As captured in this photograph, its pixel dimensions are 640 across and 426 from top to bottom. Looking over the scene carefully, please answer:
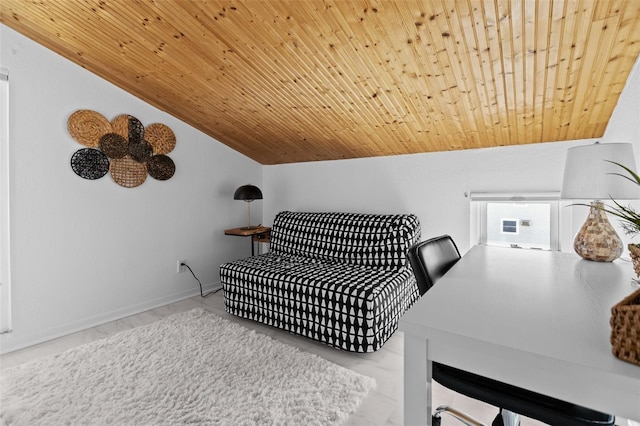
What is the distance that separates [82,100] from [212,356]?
235cm

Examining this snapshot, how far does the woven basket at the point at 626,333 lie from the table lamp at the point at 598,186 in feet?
2.73

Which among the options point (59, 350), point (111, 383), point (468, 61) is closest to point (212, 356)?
point (111, 383)

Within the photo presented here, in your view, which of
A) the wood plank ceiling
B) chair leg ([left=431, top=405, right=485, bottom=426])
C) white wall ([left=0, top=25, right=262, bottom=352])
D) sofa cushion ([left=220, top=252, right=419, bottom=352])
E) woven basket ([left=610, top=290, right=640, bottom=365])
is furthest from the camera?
white wall ([left=0, top=25, right=262, bottom=352])

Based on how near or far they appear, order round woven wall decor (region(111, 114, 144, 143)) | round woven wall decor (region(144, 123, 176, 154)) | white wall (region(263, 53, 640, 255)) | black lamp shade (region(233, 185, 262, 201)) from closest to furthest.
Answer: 1. white wall (region(263, 53, 640, 255))
2. round woven wall decor (region(111, 114, 144, 143))
3. round woven wall decor (region(144, 123, 176, 154))
4. black lamp shade (region(233, 185, 262, 201))

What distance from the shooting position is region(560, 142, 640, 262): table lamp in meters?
1.21

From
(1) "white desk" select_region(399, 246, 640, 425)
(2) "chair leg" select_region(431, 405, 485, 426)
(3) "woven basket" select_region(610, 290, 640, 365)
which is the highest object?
(3) "woven basket" select_region(610, 290, 640, 365)

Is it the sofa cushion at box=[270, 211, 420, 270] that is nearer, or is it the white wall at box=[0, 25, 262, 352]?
the white wall at box=[0, 25, 262, 352]

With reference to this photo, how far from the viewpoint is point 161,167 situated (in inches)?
118

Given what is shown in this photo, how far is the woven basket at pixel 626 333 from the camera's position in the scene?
0.52 m

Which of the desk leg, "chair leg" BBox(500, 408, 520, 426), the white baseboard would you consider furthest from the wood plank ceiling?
the white baseboard

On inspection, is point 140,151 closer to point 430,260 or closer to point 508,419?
point 430,260

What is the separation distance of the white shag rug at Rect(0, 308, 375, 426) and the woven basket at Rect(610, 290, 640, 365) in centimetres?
128

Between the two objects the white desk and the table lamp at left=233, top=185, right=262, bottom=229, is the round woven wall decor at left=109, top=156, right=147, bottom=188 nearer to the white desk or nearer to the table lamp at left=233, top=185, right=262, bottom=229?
the table lamp at left=233, top=185, right=262, bottom=229

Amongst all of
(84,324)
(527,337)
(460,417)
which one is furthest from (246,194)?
(527,337)
